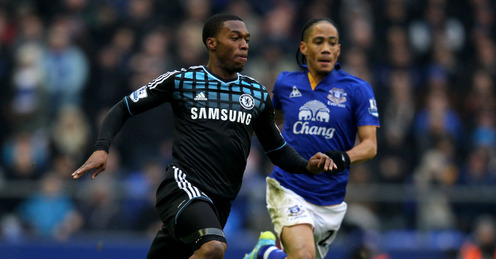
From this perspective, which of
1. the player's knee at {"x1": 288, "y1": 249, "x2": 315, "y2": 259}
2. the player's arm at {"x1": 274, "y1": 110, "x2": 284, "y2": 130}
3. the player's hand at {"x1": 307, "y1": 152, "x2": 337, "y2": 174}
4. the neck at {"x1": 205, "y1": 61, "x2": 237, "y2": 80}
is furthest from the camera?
the player's arm at {"x1": 274, "y1": 110, "x2": 284, "y2": 130}

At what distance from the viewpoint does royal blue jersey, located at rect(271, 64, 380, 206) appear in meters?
7.66

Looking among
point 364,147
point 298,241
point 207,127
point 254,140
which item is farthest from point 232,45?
point 254,140

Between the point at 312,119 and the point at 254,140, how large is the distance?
4981 mm

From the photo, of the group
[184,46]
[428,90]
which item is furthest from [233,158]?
[428,90]

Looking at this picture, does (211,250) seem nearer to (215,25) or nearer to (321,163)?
(321,163)

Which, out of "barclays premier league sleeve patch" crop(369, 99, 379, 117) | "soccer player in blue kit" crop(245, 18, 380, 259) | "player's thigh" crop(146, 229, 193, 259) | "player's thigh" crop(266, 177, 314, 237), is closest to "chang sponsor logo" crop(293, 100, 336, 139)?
"soccer player in blue kit" crop(245, 18, 380, 259)

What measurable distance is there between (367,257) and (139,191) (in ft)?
11.2

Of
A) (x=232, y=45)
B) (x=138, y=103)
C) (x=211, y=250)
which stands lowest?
(x=211, y=250)

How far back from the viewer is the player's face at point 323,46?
25.2 feet

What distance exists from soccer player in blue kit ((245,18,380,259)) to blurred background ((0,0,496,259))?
2128mm

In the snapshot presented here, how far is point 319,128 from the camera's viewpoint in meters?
7.67

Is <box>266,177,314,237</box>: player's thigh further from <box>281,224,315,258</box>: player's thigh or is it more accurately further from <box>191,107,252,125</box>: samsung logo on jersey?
<box>191,107,252,125</box>: samsung logo on jersey

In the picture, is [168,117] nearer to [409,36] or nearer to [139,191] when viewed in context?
[139,191]

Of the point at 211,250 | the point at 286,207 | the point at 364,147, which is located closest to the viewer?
the point at 211,250
